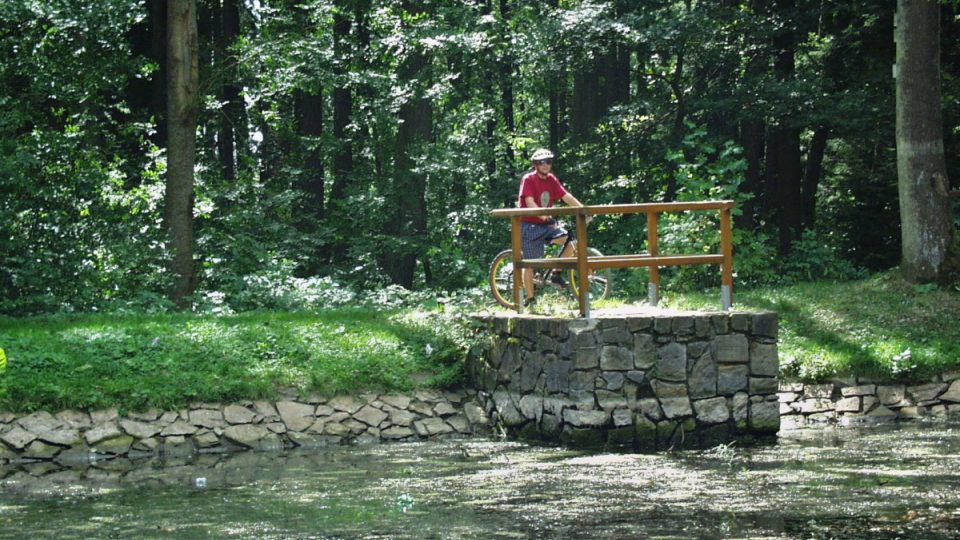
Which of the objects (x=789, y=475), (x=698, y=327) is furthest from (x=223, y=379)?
(x=789, y=475)

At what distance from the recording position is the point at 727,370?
13.4 metres

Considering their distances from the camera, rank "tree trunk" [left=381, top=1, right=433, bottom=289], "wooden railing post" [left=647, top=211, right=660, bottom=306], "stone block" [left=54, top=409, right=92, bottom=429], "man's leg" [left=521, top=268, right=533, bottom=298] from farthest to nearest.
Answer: "tree trunk" [left=381, top=1, right=433, bottom=289] → "man's leg" [left=521, top=268, right=533, bottom=298] → "wooden railing post" [left=647, top=211, right=660, bottom=306] → "stone block" [left=54, top=409, right=92, bottom=429]

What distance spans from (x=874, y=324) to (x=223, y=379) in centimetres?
831

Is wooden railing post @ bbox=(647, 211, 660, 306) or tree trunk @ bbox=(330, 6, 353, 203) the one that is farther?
tree trunk @ bbox=(330, 6, 353, 203)

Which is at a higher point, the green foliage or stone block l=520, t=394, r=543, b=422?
the green foliage

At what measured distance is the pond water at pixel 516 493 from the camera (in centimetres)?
895

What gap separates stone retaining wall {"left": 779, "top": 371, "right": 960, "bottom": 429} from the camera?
14.9 metres

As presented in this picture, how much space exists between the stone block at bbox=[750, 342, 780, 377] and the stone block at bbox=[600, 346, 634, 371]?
134 cm

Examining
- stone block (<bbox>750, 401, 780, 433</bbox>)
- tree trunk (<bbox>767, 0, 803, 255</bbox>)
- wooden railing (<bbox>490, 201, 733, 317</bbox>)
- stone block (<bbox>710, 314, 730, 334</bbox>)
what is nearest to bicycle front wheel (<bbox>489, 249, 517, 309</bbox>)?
wooden railing (<bbox>490, 201, 733, 317</bbox>)

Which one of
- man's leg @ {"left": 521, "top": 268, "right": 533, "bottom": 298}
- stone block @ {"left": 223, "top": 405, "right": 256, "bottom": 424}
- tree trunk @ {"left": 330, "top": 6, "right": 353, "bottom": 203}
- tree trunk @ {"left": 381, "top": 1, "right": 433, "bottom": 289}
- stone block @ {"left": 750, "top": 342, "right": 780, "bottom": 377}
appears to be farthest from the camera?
tree trunk @ {"left": 381, "top": 1, "right": 433, "bottom": 289}

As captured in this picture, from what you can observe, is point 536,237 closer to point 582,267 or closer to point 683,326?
point 582,267

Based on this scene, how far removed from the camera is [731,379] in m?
13.4

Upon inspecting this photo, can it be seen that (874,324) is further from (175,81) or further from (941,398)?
(175,81)

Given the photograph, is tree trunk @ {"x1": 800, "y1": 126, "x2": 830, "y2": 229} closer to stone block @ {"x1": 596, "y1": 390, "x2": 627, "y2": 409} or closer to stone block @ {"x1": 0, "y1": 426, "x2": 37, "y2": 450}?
stone block @ {"x1": 596, "y1": 390, "x2": 627, "y2": 409}
